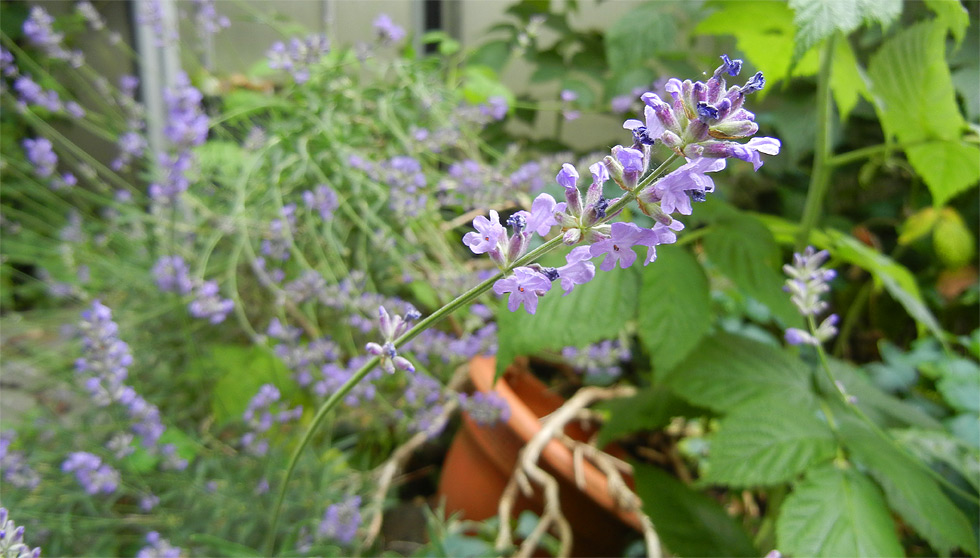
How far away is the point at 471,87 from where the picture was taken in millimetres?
1104

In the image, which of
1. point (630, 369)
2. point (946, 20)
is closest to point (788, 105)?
point (630, 369)

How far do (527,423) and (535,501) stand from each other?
12 cm

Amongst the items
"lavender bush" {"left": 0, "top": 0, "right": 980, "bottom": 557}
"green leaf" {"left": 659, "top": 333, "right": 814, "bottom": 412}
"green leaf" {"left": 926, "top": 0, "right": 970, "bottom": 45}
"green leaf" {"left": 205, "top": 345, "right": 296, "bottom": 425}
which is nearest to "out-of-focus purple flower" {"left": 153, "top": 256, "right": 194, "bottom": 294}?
"lavender bush" {"left": 0, "top": 0, "right": 980, "bottom": 557}

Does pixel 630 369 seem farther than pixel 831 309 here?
No

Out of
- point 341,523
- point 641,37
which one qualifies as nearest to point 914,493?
point 341,523

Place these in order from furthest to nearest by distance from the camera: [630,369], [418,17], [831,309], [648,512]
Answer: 1. [418,17]
2. [831,309]
3. [630,369]
4. [648,512]

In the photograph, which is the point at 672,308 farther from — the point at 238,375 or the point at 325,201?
the point at 238,375

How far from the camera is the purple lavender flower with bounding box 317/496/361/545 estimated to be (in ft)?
2.25

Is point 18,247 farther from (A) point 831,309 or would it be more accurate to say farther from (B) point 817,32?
(A) point 831,309

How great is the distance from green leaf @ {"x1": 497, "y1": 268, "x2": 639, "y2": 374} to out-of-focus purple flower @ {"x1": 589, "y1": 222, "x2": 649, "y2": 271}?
0.28 m

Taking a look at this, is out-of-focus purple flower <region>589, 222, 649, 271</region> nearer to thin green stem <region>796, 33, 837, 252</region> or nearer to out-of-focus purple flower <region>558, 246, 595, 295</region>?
out-of-focus purple flower <region>558, 246, 595, 295</region>

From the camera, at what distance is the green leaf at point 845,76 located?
0.60 m

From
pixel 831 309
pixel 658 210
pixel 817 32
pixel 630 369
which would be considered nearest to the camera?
pixel 658 210

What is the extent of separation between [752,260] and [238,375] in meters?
0.72
